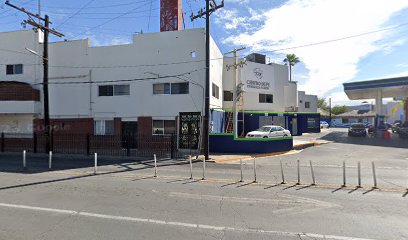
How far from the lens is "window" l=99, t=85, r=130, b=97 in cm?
2192

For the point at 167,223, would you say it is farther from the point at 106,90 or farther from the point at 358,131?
the point at 358,131

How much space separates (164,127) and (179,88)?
317 cm

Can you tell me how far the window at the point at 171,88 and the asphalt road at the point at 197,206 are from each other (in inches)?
388

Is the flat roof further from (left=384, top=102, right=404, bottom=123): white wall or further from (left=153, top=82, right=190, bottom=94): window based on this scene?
(left=384, top=102, right=404, bottom=123): white wall

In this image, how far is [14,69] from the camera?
79.4 ft

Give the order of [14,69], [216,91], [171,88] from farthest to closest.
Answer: [216,91] → [14,69] → [171,88]

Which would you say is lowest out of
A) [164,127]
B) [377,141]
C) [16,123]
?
[377,141]

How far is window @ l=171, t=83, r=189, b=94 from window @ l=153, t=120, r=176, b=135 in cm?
230

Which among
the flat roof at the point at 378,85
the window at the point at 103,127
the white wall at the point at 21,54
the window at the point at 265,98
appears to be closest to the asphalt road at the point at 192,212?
the window at the point at 103,127

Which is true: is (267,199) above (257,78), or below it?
below

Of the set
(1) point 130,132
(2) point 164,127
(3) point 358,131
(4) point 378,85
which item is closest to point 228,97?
(2) point 164,127

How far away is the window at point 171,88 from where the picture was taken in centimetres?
2061

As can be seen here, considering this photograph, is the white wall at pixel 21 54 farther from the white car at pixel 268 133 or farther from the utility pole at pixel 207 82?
the white car at pixel 268 133

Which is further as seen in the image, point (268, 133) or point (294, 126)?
point (294, 126)
